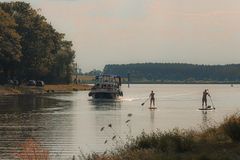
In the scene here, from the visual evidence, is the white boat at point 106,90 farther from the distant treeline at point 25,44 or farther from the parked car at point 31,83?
the parked car at point 31,83

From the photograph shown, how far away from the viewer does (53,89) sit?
135000 millimetres

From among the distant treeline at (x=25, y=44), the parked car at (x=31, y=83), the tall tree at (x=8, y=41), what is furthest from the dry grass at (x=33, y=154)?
the parked car at (x=31, y=83)

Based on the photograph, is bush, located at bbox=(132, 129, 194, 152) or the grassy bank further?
bush, located at bbox=(132, 129, 194, 152)

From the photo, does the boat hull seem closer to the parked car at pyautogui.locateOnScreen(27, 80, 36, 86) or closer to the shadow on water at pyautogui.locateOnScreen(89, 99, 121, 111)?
the shadow on water at pyautogui.locateOnScreen(89, 99, 121, 111)

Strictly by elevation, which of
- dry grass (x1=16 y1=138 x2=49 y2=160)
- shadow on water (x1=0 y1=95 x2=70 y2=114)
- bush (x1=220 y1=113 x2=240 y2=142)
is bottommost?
shadow on water (x1=0 y1=95 x2=70 y2=114)

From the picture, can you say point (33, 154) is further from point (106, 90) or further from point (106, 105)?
point (106, 90)

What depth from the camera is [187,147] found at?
17562 millimetres

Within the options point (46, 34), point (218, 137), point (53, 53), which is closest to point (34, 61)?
point (46, 34)

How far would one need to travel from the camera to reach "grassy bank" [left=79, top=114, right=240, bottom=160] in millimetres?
15645

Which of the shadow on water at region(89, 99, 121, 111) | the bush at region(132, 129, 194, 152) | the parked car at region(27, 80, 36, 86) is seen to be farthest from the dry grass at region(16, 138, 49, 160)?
the parked car at region(27, 80, 36, 86)

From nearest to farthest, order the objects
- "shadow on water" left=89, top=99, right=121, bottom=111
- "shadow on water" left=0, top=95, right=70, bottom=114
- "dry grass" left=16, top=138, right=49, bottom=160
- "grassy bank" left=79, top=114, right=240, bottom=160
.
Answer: "dry grass" left=16, top=138, right=49, bottom=160
"grassy bank" left=79, top=114, right=240, bottom=160
"shadow on water" left=0, top=95, right=70, bottom=114
"shadow on water" left=89, top=99, right=121, bottom=111

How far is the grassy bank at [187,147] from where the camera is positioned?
51.3ft

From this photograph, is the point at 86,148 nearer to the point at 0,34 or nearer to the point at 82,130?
the point at 82,130

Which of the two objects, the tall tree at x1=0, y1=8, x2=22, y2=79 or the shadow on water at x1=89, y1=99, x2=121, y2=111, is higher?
the tall tree at x1=0, y1=8, x2=22, y2=79
